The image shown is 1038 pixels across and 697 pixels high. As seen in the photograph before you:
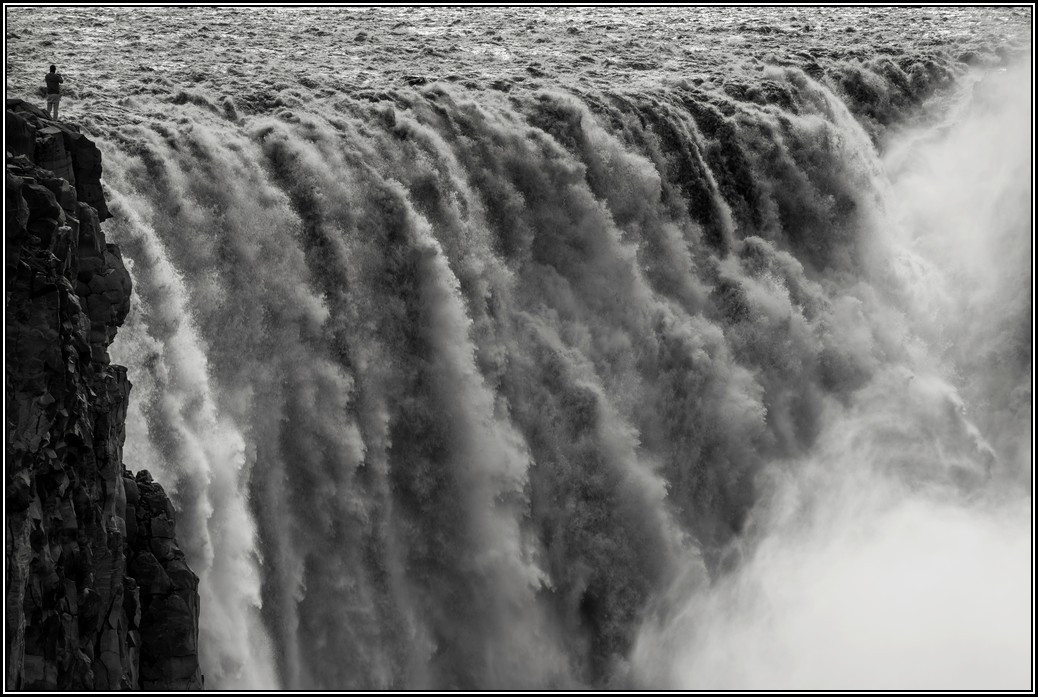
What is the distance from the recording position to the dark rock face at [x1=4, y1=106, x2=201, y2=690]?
21.7 meters

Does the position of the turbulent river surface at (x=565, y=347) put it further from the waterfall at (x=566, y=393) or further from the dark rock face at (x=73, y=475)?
the dark rock face at (x=73, y=475)

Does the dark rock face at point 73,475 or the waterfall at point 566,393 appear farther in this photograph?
the waterfall at point 566,393

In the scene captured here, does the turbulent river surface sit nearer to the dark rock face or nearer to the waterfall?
the waterfall

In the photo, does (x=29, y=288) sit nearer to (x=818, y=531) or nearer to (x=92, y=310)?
(x=92, y=310)

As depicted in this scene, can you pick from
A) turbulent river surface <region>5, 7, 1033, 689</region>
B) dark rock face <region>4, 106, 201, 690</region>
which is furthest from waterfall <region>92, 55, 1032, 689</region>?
dark rock face <region>4, 106, 201, 690</region>

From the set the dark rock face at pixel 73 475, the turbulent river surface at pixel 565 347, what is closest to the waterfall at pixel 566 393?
the turbulent river surface at pixel 565 347

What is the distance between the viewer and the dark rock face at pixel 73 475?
21.7m

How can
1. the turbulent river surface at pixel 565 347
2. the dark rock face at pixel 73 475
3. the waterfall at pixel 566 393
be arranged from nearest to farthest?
the dark rock face at pixel 73 475 < the waterfall at pixel 566 393 < the turbulent river surface at pixel 565 347

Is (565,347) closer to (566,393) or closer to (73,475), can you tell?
(566,393)

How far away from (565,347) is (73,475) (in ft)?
47.9

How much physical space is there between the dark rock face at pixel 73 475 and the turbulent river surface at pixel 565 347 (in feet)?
12.8

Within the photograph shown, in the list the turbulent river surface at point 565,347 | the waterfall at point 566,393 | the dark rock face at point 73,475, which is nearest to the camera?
the dark rock face at point 73,475

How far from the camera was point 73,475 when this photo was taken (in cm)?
2305

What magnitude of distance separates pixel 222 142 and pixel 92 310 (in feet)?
31.1
